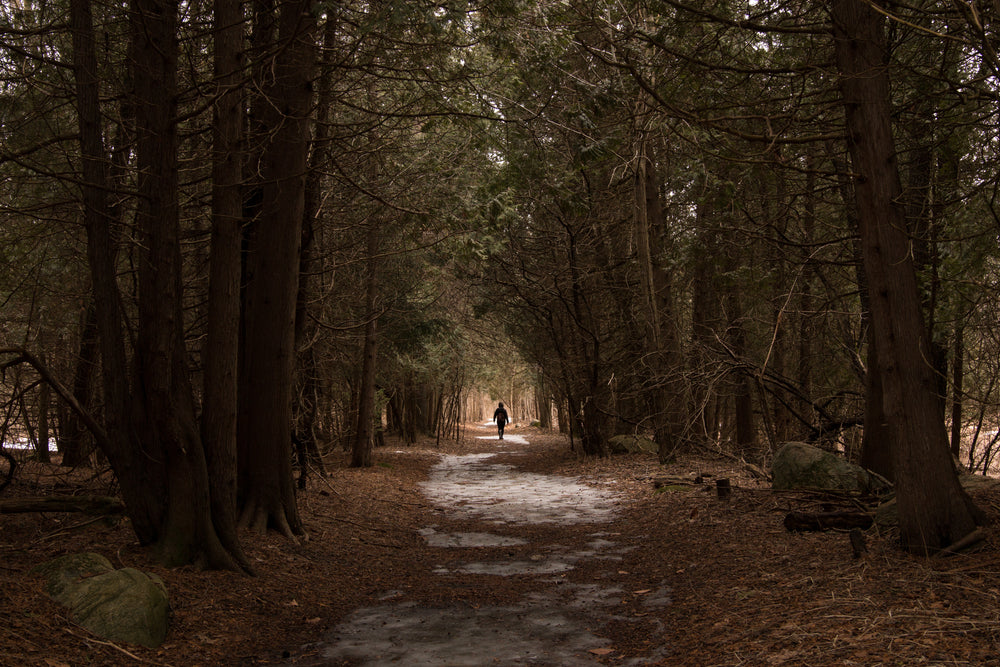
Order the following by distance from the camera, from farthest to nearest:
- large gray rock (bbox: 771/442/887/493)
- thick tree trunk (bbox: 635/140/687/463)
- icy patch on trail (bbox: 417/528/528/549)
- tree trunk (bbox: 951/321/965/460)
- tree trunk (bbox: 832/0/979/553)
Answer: thick tree trunk (bbox: 635/140/687/463) < tree trunk (bbox: 951/321/965/460) < icy patch on trail (bbox: 417/528/528/549) < large gray rock (bbox: 771/442/887/493) < tree trunk (bbox: 832/0/979/553)

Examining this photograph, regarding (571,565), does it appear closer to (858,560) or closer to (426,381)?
(858,560)

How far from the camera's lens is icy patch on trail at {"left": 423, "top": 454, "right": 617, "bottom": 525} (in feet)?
36.1

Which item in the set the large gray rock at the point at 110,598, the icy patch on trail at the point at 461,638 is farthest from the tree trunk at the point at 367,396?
the large gray rock at the point at 110,598

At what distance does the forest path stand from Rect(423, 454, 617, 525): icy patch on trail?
46mm

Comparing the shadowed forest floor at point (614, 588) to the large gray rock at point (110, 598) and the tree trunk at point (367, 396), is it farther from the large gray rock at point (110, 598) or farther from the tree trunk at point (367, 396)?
the tree trunk at point (367, 396)

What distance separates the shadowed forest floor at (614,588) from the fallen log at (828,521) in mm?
124

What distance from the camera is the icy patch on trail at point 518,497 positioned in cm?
1102

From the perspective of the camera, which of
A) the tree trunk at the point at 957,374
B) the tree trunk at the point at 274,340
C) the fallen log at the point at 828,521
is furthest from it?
the tree trunk at the point at 957,374

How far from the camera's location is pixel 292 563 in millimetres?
7359

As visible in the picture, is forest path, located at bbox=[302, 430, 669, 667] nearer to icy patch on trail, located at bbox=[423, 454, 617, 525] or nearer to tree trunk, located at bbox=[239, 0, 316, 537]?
icy patch on trail, located at bbox=[423, 454, 617, 525]

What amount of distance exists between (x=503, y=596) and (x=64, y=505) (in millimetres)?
3897

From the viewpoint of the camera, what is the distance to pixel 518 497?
13.3 metres

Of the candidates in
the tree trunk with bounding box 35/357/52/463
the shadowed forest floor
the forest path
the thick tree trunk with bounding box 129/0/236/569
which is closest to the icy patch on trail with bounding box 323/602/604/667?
the forest path

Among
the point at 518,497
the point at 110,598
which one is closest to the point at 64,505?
the point at 110,598
